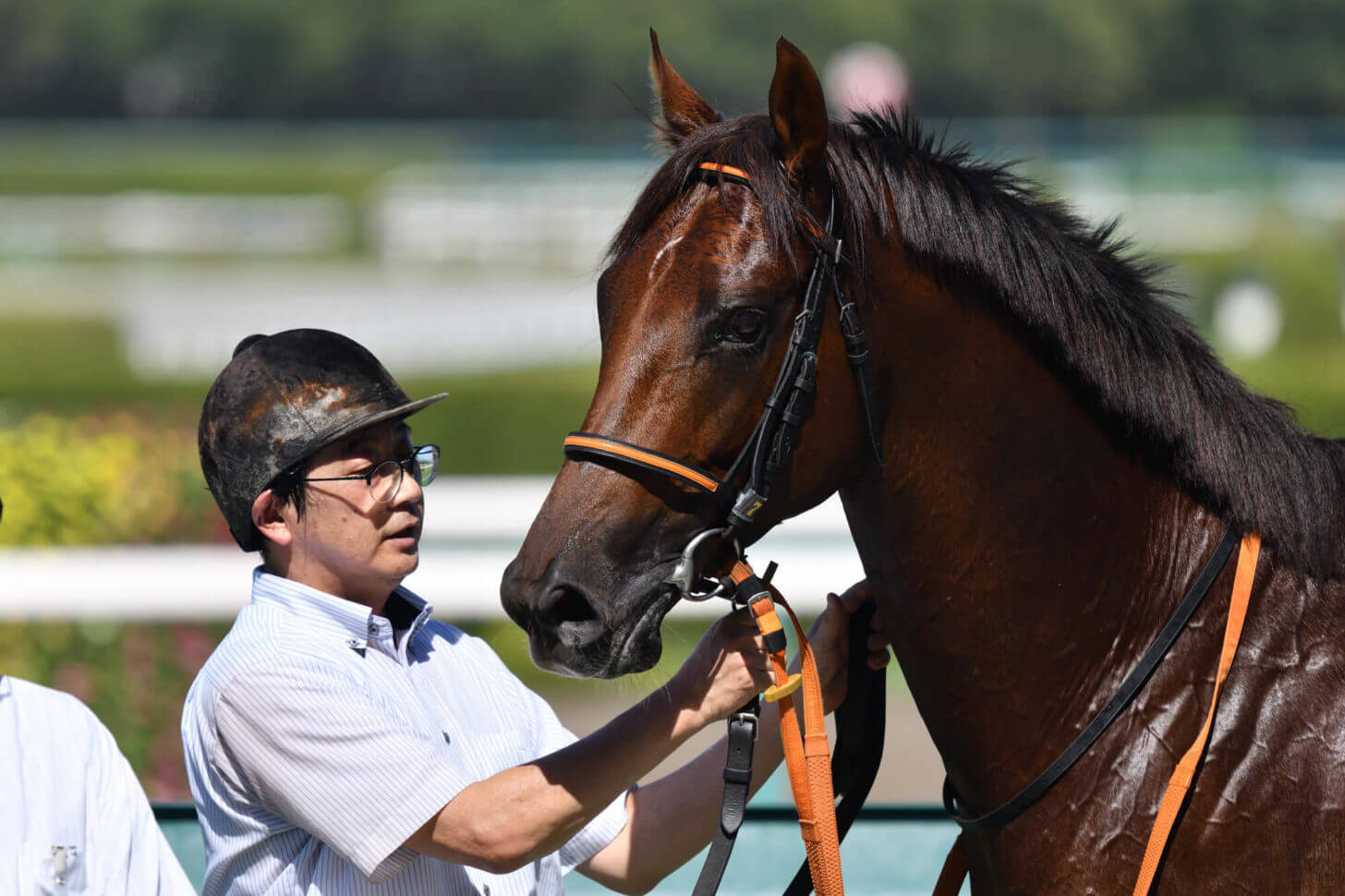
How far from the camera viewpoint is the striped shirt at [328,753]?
208cm

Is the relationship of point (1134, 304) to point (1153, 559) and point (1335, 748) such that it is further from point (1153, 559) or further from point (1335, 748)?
point (1335, 748)

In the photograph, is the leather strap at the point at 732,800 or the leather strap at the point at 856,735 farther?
the leather strap at the point at 856,735

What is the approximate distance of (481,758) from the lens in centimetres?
237

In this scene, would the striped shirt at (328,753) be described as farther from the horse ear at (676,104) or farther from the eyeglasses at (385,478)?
the horse ear at (676,104)

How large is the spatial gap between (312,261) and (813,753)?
25.1 meters

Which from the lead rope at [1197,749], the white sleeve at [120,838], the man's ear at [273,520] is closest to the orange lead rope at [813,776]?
the lead rope at [1197,749]

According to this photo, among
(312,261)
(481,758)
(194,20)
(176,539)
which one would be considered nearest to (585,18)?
(194,20)

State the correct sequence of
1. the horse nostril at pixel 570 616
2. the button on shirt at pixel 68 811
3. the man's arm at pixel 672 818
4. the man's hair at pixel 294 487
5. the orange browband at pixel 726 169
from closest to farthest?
the horse nostril at pixel 570 616 → the orange browband at pixel 726 169 → the button on shirt at pixel 68 811 → the man's hair at pixel 294 487 → the man's arm at pixel 672 818

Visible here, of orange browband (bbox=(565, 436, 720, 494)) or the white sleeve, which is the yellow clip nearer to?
orange browband (bbox=(565, 436, 720, 494))

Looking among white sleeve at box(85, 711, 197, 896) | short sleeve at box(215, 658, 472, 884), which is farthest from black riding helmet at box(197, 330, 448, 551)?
white sleeve at box(85, 711, 197, 896)

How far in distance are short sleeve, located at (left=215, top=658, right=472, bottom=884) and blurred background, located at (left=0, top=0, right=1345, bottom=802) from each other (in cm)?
38

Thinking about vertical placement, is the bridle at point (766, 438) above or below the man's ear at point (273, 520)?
above

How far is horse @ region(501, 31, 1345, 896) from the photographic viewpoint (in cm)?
196

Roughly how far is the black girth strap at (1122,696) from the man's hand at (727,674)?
0.38 metres
